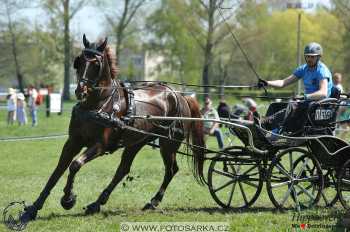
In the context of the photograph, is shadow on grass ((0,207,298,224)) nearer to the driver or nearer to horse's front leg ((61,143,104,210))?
horse's front leg ((61,143,104,210))

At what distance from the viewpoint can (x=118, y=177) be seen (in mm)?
8727

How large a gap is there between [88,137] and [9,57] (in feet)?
156

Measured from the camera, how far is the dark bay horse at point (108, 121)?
777cm

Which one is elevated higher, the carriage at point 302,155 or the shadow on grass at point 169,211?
the carriage at point 302,155

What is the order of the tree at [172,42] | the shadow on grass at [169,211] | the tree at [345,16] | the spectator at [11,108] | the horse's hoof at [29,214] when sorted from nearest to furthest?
the horse's hoof at [29,214], the shadow on grass at [169,211], the spectator at [11,108], the tree at [345,16], the tree at [172,42]

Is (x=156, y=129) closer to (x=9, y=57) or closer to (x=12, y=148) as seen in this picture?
(x=12, y=148)

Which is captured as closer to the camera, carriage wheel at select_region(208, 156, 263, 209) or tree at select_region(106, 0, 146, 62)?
carriage wheel at select_region(208, 156, 263, 209)

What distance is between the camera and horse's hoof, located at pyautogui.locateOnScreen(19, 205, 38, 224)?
24.6ft

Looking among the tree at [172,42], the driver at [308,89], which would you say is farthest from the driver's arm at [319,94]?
the tree at [172,42]

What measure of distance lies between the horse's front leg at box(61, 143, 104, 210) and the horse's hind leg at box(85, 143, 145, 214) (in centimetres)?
46

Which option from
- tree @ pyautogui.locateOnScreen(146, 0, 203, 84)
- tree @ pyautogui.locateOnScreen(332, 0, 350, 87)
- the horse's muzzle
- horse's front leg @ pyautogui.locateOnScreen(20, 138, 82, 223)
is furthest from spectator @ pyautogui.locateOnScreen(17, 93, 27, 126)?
tree @ pyautogui.locateOnScreen(146, 0, 203, 84)

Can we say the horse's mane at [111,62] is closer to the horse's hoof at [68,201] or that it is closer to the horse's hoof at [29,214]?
the horse's hoof at [68,201]

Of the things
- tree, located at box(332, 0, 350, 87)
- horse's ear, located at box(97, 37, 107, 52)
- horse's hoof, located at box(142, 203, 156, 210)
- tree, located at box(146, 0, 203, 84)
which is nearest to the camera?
horse's ear, located at box(97, 37, 107, 52)

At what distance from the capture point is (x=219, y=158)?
8758 mm
